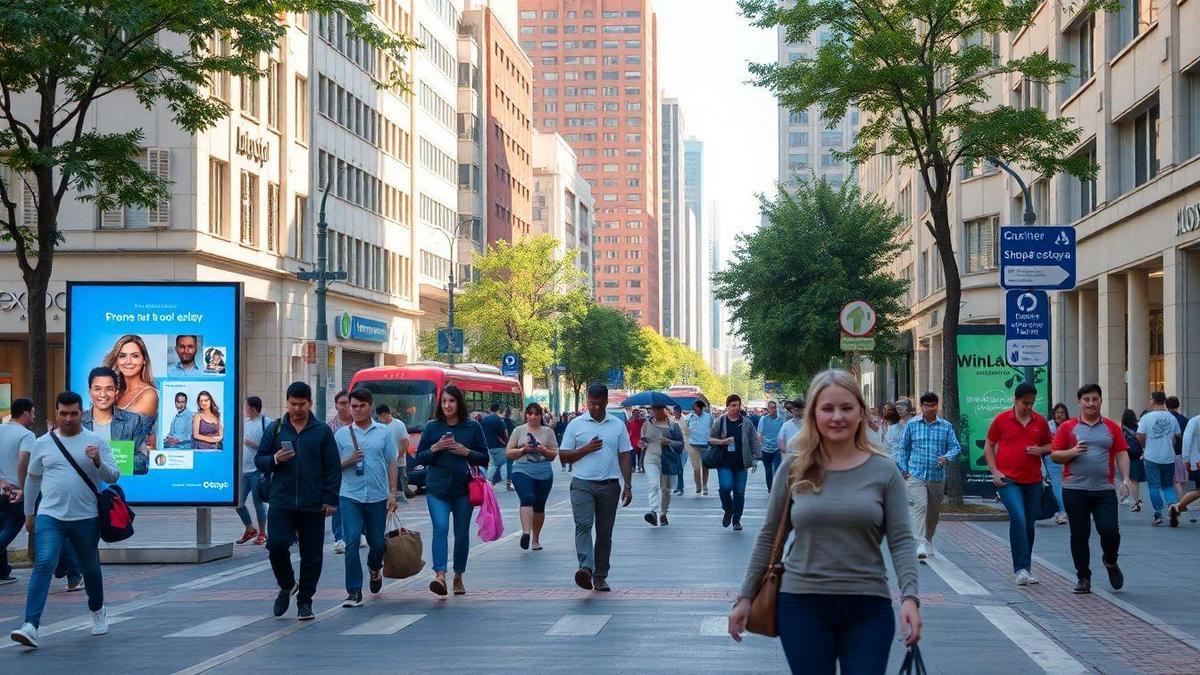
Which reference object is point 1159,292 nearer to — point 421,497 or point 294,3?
point 421,497

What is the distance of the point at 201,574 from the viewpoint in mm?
17359

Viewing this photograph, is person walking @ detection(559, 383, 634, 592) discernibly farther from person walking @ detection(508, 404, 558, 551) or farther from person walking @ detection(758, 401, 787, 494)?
person walking @ detection(758, 401, 787, 494)

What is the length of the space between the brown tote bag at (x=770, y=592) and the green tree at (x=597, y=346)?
8635 centimetres

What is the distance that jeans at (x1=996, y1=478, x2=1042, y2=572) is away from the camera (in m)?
15.0

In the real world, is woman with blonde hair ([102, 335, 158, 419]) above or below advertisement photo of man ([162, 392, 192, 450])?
above

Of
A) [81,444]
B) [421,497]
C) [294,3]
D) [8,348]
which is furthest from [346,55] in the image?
[81,444]

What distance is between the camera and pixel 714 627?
39.5 ft

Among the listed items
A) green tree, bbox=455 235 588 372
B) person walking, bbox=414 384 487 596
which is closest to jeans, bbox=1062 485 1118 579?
person walking, bbox=414 384 487 596

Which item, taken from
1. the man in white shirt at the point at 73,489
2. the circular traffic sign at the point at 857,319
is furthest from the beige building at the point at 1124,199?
the man in white shirt at the point at 73,489

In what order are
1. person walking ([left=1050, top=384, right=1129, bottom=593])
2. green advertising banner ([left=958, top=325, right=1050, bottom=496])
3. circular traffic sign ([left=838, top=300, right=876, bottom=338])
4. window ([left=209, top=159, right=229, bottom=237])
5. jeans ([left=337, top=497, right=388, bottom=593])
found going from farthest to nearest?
window ([left=209, top=159, right=229, bottom=237]), green advertising banner ([left=958, top=325, right=1050, bottom=496]), circular traffic sign ([left=838, top=300, right=876, bottom=338]), person walking ([left=1050, top=384, right=1129, bottom=593]), jeans ([left=337, top=497, right=388, bottom=593])

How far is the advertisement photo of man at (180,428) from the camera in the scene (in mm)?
18703

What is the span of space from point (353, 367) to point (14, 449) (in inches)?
1802

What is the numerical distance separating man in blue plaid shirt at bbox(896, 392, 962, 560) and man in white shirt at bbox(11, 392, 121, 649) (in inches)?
334

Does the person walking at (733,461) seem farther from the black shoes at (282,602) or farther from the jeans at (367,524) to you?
the black shoes at (282,602)
